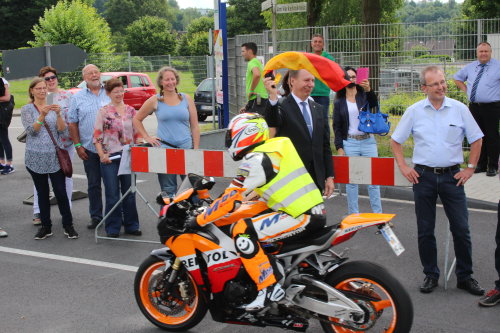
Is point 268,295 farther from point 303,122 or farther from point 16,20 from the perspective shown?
point 16,20

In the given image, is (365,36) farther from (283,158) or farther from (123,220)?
(283,158)

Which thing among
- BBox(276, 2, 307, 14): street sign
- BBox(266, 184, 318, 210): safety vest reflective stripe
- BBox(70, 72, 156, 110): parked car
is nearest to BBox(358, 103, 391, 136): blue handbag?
BBox(266, 184, 318, 210): safety vest reflective stripe

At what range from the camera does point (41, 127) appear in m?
8.19

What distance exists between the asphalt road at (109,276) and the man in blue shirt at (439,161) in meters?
0.38

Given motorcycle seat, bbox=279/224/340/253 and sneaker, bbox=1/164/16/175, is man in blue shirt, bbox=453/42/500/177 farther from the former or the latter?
sneaker, bbox=1/164/16/175

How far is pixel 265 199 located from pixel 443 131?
1853 mm

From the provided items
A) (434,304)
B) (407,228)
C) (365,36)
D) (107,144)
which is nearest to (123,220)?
(107,144)

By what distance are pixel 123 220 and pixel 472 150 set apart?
14.4 feet

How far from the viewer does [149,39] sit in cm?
6650

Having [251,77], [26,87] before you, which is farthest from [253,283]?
[26,87]

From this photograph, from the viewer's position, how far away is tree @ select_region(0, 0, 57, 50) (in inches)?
2908

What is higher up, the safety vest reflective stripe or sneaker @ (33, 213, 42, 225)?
the safety vest reflective stripe

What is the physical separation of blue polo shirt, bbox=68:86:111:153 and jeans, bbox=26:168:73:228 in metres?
0.51

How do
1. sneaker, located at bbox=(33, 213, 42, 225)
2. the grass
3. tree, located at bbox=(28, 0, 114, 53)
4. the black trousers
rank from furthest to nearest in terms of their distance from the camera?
tree, located at bbox=(28, 0, 114, 53), the grass, the black trousers, sneaker, located at bbox=(33, 213, 42, 225)
